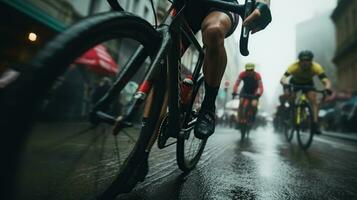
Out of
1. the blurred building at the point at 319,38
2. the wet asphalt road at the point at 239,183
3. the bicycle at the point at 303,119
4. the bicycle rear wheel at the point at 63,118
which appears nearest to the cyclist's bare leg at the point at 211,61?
the wet asphalt road at the point at 239,183

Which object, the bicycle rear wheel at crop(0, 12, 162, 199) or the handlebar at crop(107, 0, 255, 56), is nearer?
the bicycle rear wheel at crop(0, 12, 162, 199)

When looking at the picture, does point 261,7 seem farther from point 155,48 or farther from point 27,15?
point 27,15

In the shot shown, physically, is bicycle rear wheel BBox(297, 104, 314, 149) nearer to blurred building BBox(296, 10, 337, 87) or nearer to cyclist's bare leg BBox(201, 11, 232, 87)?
cyclist's bare leg BBox(201, 11, 232, 87)

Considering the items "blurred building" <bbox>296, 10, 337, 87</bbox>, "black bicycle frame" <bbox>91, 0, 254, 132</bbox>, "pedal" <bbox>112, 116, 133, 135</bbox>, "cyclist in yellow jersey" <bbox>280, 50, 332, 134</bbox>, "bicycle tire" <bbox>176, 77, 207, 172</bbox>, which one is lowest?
"bicycle tire" <bbox>176, 77, 207, 172</bbox>

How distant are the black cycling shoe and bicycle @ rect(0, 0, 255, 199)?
11 centimetres

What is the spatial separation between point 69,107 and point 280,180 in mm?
1975

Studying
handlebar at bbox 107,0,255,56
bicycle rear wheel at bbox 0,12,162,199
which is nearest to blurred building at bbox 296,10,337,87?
handlebar at bbox 107,0,255,56

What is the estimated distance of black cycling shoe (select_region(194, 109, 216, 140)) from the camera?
89.7 inches

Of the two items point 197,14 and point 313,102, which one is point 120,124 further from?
point 313,102

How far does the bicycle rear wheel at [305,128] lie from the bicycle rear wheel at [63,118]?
16.2 feet

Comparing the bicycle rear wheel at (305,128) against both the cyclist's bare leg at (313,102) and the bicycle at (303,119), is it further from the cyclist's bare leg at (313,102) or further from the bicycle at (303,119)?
the cyclist's bare leg at (313,102)

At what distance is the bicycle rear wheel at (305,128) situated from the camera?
19.1 feet

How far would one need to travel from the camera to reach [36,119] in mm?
868

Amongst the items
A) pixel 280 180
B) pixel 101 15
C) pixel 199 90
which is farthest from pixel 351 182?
pixel 101 15
